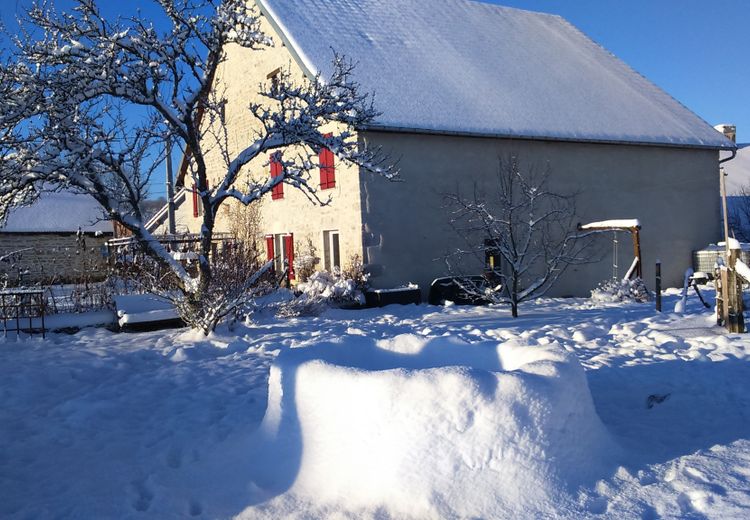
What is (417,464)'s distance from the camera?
363 centimetres

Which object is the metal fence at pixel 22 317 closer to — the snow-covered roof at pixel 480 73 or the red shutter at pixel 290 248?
the red shutter at pixel 290 248

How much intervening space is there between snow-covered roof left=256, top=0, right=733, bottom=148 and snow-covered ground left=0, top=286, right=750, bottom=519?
8.49 m

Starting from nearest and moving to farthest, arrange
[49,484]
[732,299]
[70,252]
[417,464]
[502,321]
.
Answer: [417,464] < [49,484] < [732,299] < [502,321] < [70,252]

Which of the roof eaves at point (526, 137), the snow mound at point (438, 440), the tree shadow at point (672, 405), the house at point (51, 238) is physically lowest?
the tree shadow at point (672, 405)

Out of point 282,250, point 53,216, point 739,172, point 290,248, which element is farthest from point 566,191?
point 53,216

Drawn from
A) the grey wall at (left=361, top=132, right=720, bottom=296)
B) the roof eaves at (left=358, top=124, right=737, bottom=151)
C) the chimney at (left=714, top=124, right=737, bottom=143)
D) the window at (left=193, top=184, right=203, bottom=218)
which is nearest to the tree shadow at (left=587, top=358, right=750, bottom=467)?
the grey wall at (left=361, top=132, right=720, bottom=296)

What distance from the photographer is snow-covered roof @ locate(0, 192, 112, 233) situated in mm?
26141

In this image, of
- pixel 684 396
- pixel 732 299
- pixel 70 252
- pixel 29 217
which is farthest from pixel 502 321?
pixel 29 217

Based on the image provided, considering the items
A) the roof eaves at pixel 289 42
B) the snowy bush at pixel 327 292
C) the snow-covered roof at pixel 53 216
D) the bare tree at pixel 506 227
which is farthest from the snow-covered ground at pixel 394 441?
the snow-covered roof at pixel 53 216

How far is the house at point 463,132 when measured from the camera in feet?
44.3

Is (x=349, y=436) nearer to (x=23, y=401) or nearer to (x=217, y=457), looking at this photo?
(x=217, y=457)

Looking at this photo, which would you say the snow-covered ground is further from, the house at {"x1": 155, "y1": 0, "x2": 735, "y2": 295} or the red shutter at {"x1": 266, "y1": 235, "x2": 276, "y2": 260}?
the red shutter at {"x1": 266, "y1": 235, "x2": 276, "y2": 260}

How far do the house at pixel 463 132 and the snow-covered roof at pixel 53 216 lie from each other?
1099 cm

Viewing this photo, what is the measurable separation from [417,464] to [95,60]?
7492 mm
